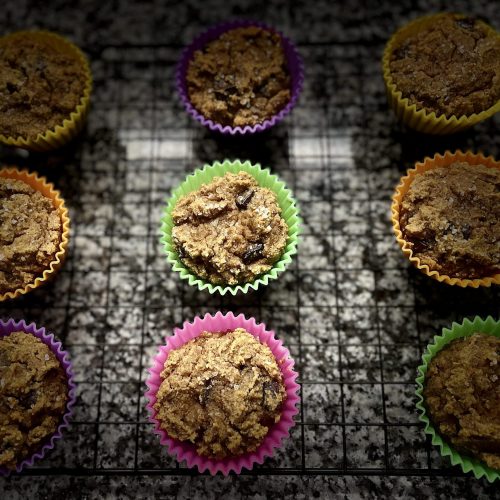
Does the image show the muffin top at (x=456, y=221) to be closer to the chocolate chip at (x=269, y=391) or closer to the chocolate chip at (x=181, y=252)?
the chocolate chip at (x=269, y=391)

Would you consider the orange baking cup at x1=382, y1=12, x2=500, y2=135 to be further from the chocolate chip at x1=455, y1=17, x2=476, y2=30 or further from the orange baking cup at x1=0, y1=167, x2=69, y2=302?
the orange baking cup at x1=0, y1=167, x2=69, y2=302

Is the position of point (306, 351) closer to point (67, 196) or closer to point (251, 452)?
point (251, 452)

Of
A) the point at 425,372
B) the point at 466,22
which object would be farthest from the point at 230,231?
the point at 466,22

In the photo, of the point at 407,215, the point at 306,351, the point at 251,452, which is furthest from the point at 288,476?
the point at 407,215

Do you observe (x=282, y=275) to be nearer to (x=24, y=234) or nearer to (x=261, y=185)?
(x=261, y=185)

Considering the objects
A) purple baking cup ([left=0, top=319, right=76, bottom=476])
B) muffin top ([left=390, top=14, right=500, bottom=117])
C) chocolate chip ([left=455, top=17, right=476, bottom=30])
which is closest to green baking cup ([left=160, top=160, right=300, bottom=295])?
purple baking cup ([left=0, top=319, right=76, bottom=476])

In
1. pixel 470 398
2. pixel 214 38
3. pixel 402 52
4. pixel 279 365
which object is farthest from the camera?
pixel 214 38
